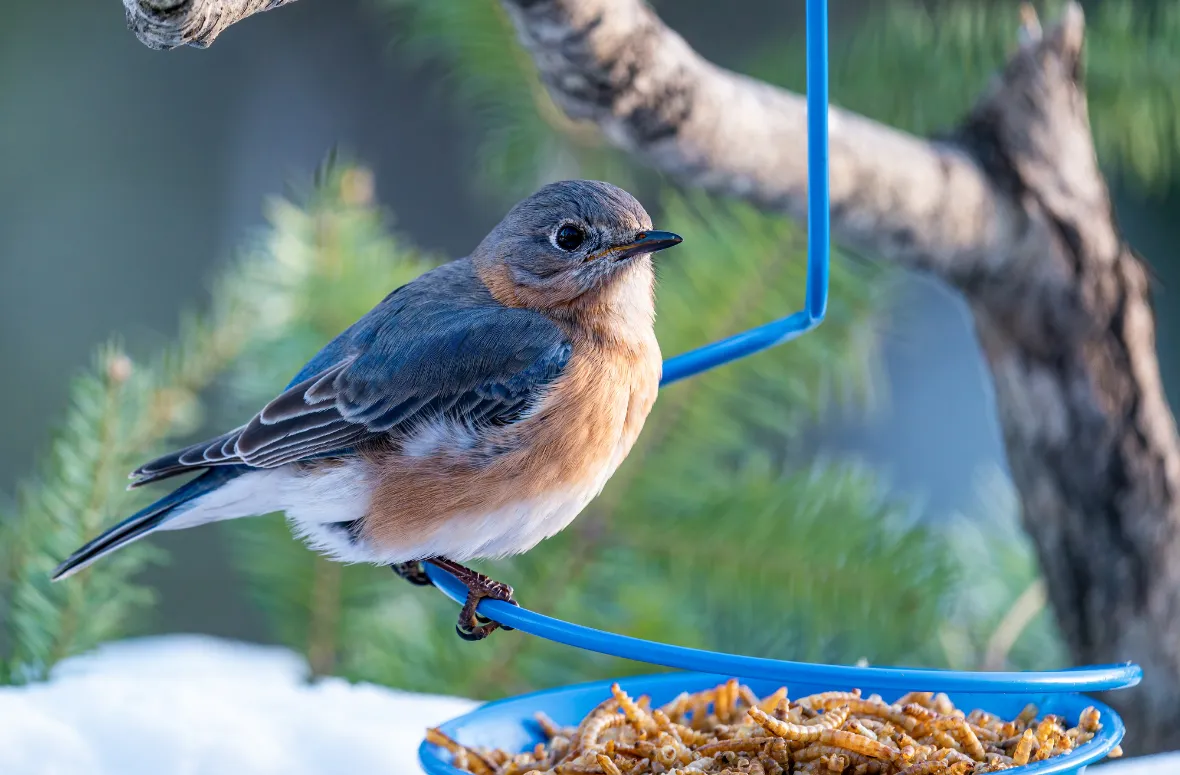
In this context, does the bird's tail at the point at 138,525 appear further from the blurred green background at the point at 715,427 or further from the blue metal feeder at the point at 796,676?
the blue metal feeder at the point at 796,676

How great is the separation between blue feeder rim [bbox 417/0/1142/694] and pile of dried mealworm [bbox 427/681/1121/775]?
4.0 inches

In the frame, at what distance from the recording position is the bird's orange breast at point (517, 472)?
1206 millimetres

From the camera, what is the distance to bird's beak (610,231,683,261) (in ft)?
4.00

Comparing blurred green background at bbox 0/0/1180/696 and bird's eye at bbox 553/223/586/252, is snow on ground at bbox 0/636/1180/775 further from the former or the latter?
bird's eye at bbox 553/223/586/252

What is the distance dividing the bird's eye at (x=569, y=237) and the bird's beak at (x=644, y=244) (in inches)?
1.8

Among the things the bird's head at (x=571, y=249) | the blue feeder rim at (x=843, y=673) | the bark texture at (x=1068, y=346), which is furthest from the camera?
the bark texture at (x=1068, y=346)

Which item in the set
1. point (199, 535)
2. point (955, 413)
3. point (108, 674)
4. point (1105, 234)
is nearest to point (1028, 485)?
point (1105, 234)

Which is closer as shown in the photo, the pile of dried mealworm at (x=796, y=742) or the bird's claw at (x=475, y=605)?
the pile of dried mealworm at (x=796, y=742)

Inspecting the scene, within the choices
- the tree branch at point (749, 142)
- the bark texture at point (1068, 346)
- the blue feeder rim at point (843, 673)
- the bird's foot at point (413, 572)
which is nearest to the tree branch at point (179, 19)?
the tree branch at point (749, 142)

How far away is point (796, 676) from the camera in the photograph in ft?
2.64

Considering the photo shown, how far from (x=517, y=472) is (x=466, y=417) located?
0.09m

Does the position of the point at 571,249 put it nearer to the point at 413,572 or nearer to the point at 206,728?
the point at 413,572

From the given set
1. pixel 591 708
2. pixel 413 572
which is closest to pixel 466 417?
pixel 413 572

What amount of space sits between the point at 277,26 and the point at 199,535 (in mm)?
1477
